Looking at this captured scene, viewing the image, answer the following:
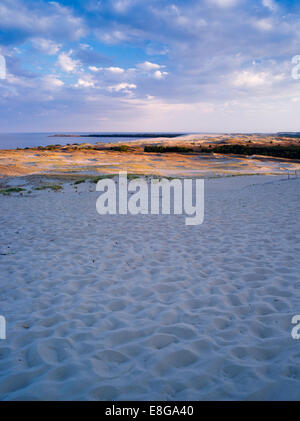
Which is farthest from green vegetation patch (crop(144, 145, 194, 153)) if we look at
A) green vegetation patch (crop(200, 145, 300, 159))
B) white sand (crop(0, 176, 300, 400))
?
white sand (crop(0, 176, 300, 400))

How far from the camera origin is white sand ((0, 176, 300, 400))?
2910 millimetres

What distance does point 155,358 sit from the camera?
3.25 metres

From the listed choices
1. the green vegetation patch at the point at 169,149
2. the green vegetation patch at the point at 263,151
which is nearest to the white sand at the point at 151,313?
the green vegetation patch at the point at 263,151

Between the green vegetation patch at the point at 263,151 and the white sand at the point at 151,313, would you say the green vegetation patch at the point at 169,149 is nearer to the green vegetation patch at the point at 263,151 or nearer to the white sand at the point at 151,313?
the green vegetation patch at the point at 263,151

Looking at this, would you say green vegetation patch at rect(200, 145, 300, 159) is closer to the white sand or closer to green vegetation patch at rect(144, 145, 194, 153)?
green vegetation patch at rect(144, 145, 194, 153)

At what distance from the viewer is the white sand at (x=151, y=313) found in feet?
9.55

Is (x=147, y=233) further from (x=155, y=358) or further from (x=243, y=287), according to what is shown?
(x=155, y=358)

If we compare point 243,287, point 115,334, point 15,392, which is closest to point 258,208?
point 243,287

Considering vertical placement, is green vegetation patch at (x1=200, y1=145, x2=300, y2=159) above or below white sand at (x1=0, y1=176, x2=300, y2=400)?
above

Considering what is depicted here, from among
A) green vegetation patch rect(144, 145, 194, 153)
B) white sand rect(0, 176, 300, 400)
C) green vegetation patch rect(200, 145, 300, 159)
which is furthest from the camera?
green vegetation patch rect(144, 145, 194, 153)

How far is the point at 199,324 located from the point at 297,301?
5.30 ft

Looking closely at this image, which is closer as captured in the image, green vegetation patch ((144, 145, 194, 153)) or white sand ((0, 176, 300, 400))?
white sand ((0, 176, 300, 400))

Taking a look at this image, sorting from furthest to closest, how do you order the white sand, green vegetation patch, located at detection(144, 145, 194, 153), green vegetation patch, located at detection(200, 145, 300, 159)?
green vegetation patch, located at detection(144, 145, 194, 153), green vegetation patch, located at detection(200, 145, 300, 159), the white sand
